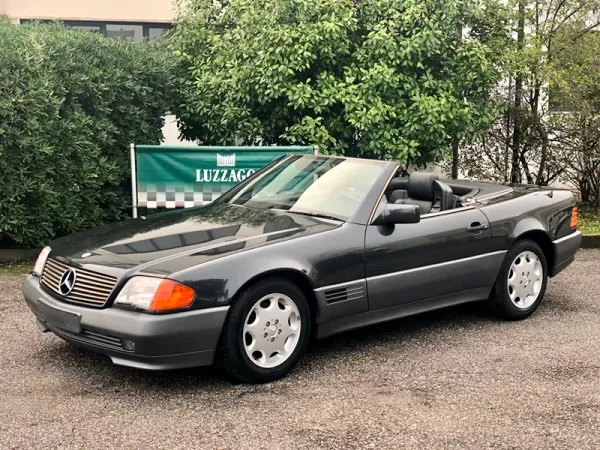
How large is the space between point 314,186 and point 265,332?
4.57 ft

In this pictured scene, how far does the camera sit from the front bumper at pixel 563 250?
6074 millimetres

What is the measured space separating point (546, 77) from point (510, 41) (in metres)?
0.72

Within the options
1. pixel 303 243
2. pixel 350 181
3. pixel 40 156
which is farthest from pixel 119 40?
pixel 303 243

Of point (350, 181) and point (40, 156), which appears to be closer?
point (350, 181)

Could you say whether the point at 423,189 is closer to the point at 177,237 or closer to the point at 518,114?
the point at 177,237

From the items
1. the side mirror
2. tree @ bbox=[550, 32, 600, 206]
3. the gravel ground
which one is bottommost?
the gravel ground

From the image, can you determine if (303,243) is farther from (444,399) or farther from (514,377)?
(514,377)

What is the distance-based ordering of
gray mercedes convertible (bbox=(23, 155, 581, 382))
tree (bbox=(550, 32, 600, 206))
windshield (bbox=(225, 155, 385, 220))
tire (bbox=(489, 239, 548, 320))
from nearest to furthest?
gray mercedes convertible (bbox=(23, 155, 581, 382))
windshield (bbox=(225, 155, 385, 220))
tire (bbox=(489, 239, 548, 320))
tree (bbox=(550, 32, 600, 206))

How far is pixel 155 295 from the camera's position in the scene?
3.98m

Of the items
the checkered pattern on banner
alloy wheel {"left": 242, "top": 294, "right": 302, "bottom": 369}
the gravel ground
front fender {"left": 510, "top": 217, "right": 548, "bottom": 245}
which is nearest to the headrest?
front fender {"left": 510, "top": 217, "right": 548, "bottom": 245}

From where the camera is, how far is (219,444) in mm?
3561

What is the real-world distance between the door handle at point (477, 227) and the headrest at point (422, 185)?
1.20 ft

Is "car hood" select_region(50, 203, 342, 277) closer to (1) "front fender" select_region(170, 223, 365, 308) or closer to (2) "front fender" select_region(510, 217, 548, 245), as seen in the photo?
(1) "front fender" select_region(170, 223, 365, 308)

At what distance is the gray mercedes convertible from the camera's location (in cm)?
405
